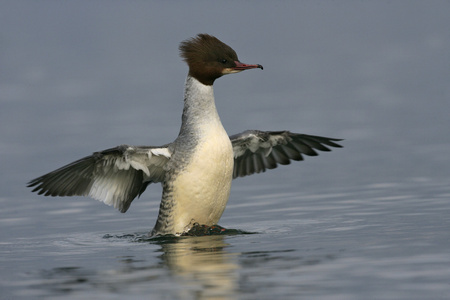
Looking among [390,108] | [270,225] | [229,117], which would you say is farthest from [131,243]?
[390,108]

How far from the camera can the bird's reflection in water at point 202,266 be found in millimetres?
5938

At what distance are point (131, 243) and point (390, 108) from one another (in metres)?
10.2

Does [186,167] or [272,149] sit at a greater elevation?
[272,149]

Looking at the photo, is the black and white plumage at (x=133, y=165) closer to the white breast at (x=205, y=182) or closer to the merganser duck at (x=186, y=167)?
the merganser duck at (x=186, y=167)

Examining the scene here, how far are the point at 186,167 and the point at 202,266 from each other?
2.00m

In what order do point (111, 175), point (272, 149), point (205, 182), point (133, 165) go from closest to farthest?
point (205, 182), point (133, 165), point (111, 175), point (272, 149)

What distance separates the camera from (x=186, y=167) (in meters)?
8.73

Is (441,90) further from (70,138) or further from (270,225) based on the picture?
(270,225)

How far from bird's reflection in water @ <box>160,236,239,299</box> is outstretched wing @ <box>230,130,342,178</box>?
157 centimetres

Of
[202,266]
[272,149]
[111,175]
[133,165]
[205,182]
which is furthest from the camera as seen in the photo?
[272,149]

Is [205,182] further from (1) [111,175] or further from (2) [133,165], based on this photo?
(1) [111,175]

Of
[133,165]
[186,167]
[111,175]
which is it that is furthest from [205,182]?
[111,175]

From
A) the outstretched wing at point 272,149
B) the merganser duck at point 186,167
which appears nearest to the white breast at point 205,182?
the merganser duck at point 186,167

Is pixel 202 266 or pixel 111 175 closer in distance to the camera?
pixel 202 266
